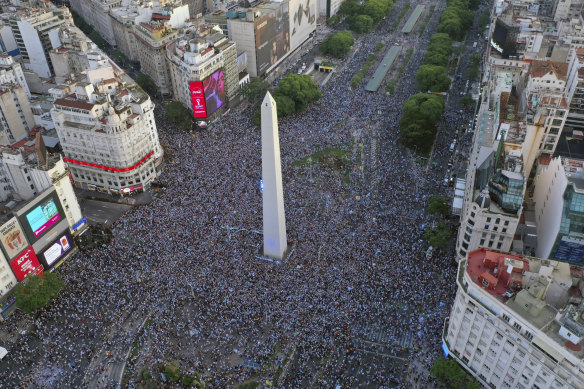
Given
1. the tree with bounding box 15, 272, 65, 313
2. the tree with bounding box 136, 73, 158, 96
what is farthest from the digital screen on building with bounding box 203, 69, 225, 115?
the tree with bounding box 15, 272, 65, 313

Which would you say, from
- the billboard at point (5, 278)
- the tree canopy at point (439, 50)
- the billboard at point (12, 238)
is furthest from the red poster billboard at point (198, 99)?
the tree canopy at point (439, 50)

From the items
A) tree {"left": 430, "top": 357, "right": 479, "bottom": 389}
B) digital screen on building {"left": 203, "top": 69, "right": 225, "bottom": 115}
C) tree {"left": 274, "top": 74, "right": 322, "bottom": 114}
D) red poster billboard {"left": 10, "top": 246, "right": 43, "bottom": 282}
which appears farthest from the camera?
tree {"left": 274, "top": 74, "right": 322, "bottom": 114}

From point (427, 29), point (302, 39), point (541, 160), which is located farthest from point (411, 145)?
point (427, 29)

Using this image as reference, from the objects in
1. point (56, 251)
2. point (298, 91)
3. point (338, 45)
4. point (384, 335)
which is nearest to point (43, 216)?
point (56, 251)

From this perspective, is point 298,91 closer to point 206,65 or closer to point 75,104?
point 206,65

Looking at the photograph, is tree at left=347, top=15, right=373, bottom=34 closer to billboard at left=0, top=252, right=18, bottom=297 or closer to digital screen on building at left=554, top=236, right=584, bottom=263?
digital screen on building at left=554, top=236, right=584, bottom=263

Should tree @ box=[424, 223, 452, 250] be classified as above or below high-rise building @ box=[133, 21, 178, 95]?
below

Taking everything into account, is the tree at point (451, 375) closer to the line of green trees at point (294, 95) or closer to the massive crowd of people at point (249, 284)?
the massive crowd of people at point (249, 284)
